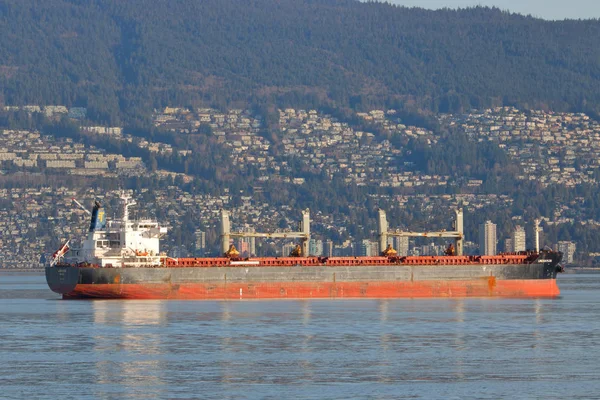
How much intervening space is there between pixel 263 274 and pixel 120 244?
9.77 m

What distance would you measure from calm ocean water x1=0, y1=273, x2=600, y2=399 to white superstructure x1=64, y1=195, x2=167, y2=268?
27.2 feet

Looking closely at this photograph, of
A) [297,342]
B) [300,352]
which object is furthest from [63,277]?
[300,352]

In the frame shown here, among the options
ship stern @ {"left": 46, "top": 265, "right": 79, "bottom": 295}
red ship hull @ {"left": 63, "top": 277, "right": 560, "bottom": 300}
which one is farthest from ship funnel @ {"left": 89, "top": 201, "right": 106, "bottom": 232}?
red ship hull @ {"left": 63, "top": 277, "right": 560, "bottom": 300}

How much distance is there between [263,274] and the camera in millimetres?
94688

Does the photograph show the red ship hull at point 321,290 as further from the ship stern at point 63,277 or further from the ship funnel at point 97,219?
the ship funnel at point 97,219

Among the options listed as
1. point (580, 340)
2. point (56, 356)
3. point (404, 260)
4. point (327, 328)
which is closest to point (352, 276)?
point (404, 260)

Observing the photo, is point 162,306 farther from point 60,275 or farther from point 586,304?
point 586,304

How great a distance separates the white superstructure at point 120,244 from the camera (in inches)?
3725

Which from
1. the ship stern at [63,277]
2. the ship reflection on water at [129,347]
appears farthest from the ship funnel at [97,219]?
the ship reflection on water at [129,347]

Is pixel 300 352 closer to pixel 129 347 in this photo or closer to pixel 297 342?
pixel 297 342

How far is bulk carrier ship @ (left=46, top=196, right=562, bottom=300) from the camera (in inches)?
3659

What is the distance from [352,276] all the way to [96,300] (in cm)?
1676

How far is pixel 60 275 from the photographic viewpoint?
94.5 metres

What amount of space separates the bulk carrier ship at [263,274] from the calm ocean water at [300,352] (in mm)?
6191
